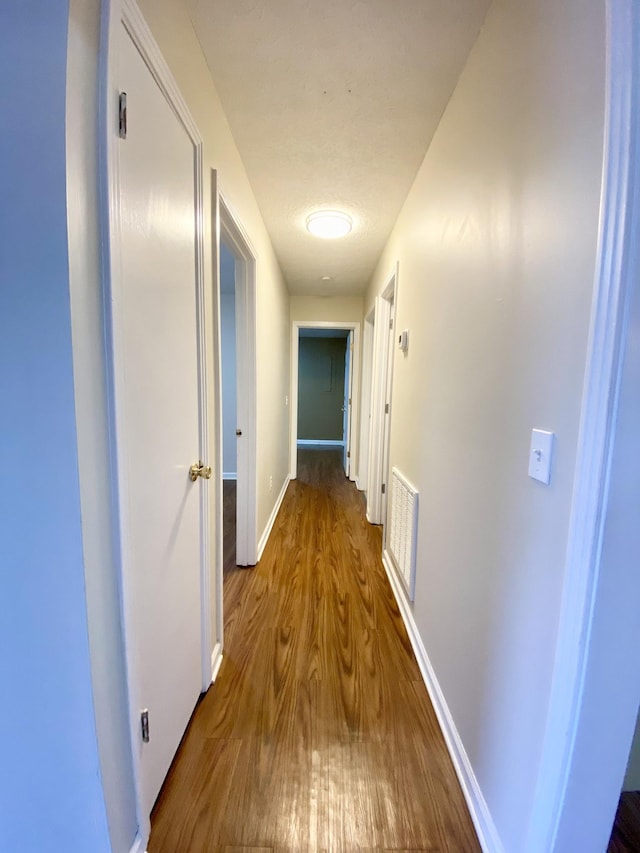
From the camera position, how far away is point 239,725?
1.21m

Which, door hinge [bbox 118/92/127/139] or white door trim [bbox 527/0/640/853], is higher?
door hinge [bbox 118/92/127/139]

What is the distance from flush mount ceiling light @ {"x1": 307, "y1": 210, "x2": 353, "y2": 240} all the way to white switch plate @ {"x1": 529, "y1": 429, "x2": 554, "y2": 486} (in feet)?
6.66

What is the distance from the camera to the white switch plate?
71 cm

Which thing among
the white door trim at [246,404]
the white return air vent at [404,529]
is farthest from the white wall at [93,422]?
the white door trim at [246,404]

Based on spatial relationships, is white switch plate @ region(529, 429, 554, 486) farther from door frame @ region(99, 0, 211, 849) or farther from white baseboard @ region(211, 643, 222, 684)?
white baseboard @ region(211, 643, 222, 684)

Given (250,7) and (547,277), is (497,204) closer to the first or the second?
(547,277)

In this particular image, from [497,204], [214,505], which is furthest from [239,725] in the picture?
[497,204]

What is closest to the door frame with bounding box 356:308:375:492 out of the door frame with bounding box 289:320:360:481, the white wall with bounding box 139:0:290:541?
the door frame with bounding box 289:320:360:481

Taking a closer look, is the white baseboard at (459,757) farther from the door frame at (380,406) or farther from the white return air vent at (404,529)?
the door frame at (380,406)

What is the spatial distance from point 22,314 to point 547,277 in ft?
3.55

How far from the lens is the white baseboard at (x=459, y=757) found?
0.89 metres

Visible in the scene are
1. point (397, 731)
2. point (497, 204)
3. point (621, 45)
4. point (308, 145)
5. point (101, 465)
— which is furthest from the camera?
point (308, 145)

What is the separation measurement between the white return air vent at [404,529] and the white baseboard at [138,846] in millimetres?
1265

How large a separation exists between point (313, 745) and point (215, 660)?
53 cm
